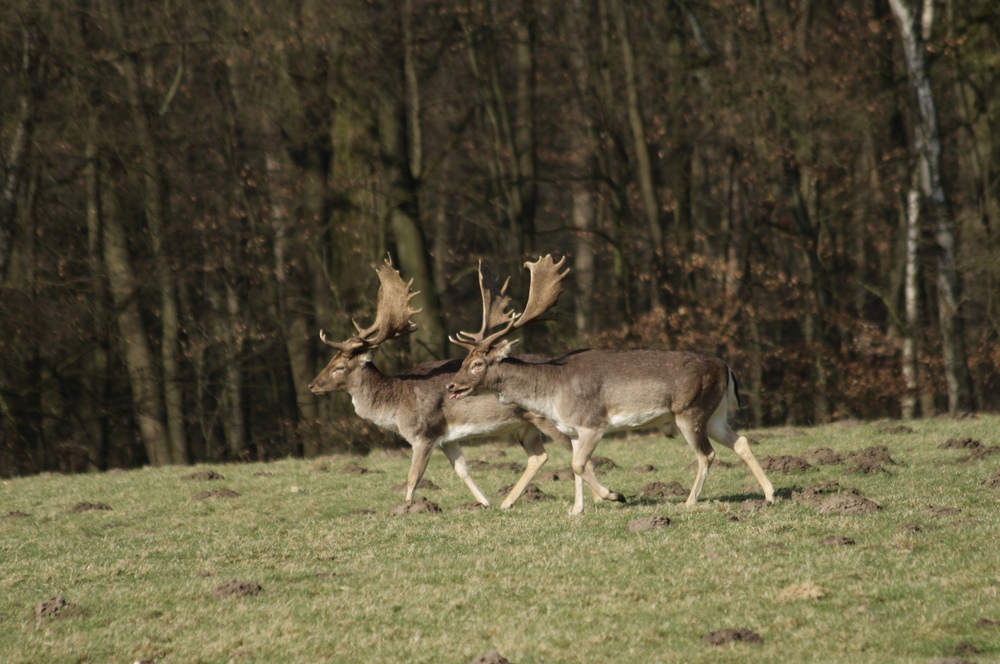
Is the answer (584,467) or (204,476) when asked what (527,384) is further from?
(204,476)

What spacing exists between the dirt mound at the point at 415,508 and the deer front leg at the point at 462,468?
0.45 meters

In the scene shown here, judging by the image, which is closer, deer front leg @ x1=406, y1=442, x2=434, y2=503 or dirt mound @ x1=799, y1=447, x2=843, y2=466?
deer front leg @ x1=406, y1=442, x2=434, y2=503

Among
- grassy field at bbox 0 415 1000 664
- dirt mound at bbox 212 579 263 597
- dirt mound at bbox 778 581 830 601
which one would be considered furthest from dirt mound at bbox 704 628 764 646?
dirt mound at bbox 212 579 263 597

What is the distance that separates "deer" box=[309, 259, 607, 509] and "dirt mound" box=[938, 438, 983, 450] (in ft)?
16.5

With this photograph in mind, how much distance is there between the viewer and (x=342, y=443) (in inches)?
1041

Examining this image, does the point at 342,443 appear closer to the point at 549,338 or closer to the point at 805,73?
the point at 549,338

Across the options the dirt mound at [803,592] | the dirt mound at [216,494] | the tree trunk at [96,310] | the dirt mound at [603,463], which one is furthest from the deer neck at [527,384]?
the tree trunk at [96,310]

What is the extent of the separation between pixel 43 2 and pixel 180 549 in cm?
1648

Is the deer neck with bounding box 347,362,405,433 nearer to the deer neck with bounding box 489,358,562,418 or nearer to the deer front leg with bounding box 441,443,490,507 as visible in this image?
the deer front leg with bounding box 441,443,490,507

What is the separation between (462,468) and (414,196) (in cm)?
1308

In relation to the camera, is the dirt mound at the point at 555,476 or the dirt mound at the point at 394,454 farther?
the dirt mound at the point at 394,454

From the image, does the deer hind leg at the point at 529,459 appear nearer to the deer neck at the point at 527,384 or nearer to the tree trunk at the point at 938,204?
the deer neck at the point at 527,384

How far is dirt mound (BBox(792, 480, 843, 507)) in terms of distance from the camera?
11.6 meters

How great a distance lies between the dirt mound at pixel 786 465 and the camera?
47.6ft
